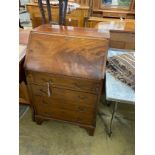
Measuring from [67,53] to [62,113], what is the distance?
0.61 meters

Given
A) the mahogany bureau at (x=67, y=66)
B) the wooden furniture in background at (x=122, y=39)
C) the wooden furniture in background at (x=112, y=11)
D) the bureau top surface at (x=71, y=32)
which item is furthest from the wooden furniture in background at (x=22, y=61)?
the wooden furniture in background at (x=112, y=11)

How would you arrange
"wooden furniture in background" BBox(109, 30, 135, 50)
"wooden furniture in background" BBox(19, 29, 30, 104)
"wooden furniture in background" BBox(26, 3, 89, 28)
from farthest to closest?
"wooden furniture in background" BBox(26, 3, 89, 28)
"wooden furniture in background" BBox(109, 30, 135, 50)
"wooden furniture in background" BBox(19, 29, 30, 104)

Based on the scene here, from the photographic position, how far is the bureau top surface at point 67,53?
1149 millimetres

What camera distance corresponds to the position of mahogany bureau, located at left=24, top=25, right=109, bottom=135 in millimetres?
1154

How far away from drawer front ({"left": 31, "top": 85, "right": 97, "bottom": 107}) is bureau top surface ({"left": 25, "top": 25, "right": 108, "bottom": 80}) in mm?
184

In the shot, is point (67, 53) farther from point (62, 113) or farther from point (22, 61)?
point (62, 113)

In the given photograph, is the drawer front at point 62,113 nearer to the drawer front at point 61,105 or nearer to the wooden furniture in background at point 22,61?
the drawer front at point 61,105

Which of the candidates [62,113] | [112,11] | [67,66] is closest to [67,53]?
[67,66]

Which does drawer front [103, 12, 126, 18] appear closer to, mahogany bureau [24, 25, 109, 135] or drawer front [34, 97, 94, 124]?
mahogany bureau [24, 25, 109, 135]

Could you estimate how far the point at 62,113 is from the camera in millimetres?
1497

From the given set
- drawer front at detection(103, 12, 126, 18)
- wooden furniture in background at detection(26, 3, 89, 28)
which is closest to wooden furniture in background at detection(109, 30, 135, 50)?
wooden furniture in background at detection(26, 3, 89, 28)
